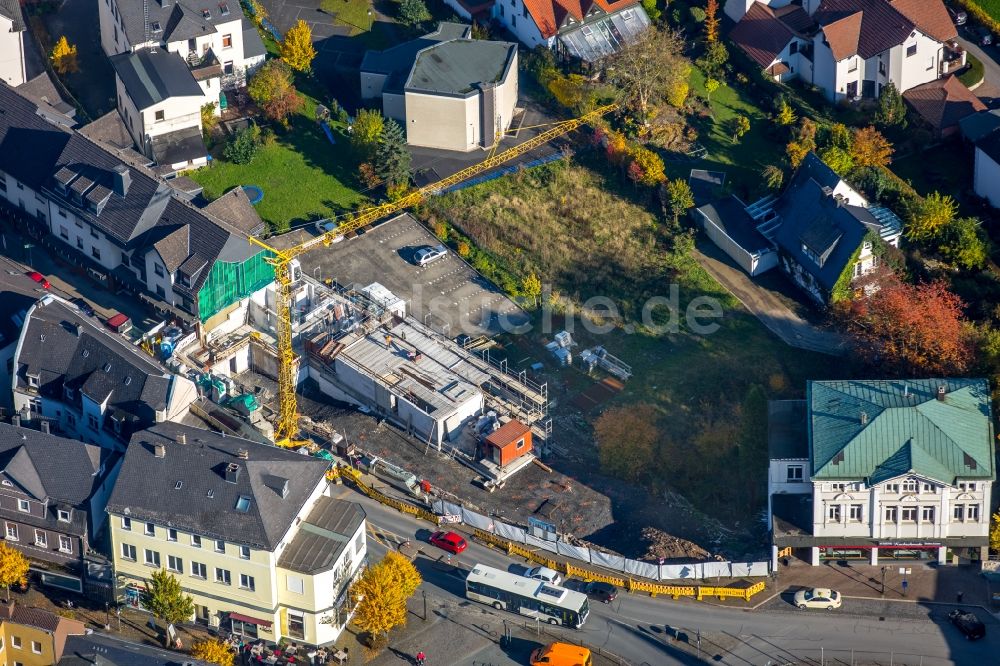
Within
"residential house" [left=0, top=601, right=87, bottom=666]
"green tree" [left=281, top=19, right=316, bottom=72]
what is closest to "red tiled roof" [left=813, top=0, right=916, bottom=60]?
"green tree" [left=281, top=19, right=316, bottom=72]

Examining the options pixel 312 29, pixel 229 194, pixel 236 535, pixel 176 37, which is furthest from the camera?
pixel 312 29

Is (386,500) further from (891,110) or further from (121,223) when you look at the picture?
(891,110)

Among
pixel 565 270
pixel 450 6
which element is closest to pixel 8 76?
pixel 450 6

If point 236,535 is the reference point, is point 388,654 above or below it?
below

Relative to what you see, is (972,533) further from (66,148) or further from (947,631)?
(66,148)

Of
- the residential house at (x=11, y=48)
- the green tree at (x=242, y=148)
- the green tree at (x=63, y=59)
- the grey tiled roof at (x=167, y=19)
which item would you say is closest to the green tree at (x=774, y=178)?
the green tree at (x=242, y=148)

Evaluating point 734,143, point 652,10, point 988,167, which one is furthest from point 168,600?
point 652,10

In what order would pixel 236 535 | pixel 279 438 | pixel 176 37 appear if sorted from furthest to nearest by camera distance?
pixel 176 37
pixel 279 438
pixel 236 535
